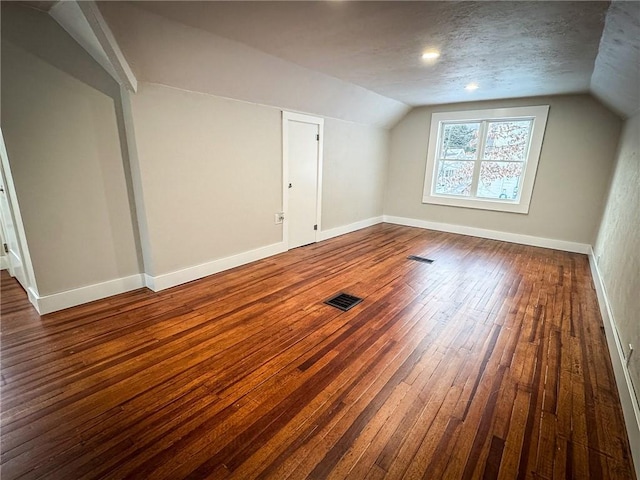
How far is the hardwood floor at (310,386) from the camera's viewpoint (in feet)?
4.57

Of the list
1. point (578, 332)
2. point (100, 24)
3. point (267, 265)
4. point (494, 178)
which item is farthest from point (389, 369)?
point (494, 178)

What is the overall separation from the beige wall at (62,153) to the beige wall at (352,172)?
3.02 meters

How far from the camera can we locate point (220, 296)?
3.00m

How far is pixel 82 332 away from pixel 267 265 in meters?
2.00

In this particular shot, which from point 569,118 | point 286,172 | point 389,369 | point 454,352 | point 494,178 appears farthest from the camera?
point 494,178

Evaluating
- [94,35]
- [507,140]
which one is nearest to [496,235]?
[507,140]

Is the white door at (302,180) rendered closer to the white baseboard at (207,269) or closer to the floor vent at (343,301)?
the white baseboard at (207,269)

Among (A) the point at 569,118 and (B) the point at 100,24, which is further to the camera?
(A) the point at 569,118

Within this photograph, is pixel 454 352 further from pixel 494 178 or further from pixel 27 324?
pixel 494 178

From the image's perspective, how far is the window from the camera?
4.92 metres

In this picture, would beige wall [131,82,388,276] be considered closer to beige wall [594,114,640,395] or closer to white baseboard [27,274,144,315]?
white baseboard [27,274,144,315]

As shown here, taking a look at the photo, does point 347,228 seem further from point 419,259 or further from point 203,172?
point 203,172

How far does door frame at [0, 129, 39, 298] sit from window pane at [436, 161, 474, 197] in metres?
6.07

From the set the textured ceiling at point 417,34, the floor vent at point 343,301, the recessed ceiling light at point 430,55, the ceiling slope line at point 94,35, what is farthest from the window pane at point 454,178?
the ceiling slope line at point 94,35
